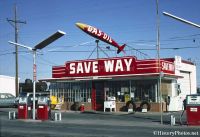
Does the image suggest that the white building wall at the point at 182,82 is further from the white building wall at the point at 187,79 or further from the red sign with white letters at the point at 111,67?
the red sign with white letters at the point at 111,67

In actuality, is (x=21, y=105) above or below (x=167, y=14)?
below

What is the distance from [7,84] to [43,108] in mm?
29472

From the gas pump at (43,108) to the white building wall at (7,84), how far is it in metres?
27.8

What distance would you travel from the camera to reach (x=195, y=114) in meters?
22.0

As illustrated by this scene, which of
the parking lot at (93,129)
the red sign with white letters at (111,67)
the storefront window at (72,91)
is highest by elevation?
the red sign with white letters at (111,67)

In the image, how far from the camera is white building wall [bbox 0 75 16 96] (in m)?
53.2

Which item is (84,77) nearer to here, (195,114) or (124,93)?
(124,93)

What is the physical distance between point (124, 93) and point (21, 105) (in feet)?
41.3

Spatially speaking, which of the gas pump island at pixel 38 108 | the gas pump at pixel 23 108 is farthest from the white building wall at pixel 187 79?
the gas pump at pixel 23 108

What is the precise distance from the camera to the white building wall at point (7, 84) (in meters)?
53.2

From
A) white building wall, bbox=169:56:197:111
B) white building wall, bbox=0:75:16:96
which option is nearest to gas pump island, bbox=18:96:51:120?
white building wall, bbox=169:56:197:111

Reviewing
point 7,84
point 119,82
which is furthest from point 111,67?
point 7,84

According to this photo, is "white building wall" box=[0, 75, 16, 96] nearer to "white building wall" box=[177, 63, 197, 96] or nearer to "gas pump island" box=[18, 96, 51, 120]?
"white building wall" box=[177, 63, 197, 96]

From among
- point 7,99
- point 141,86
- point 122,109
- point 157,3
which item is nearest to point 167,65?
point 141,86
